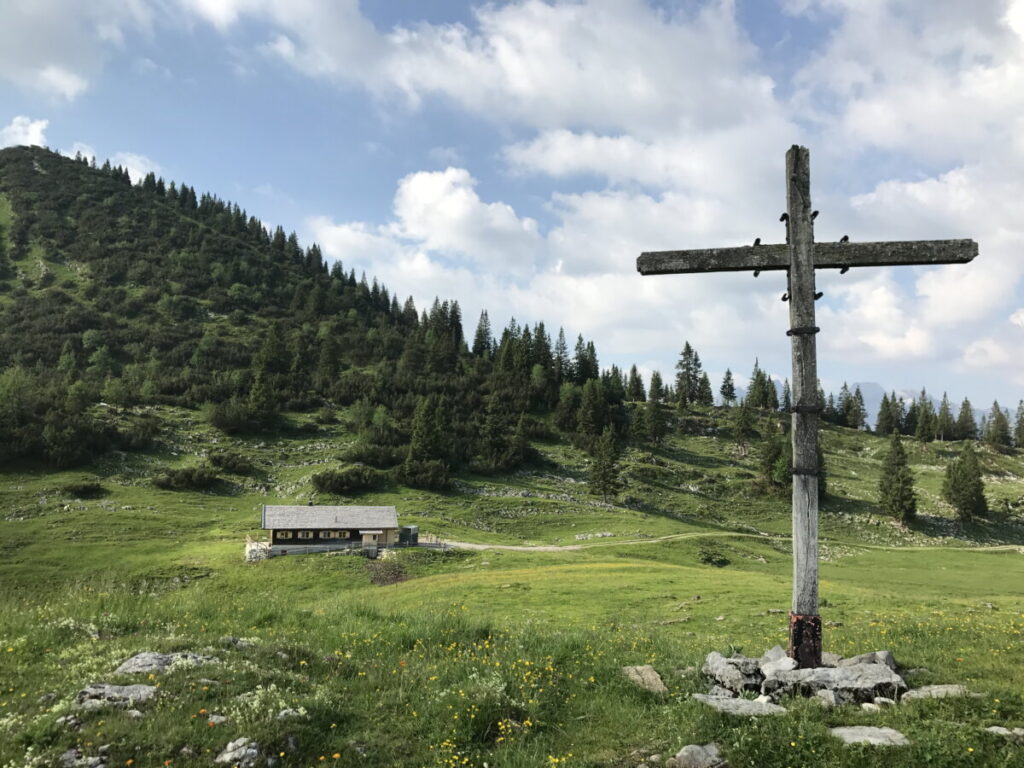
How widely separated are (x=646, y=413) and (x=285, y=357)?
9693 cm

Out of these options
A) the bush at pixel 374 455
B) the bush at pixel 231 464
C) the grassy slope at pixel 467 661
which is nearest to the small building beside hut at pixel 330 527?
the grassy slope at pixel 467 661

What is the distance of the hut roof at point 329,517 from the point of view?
57.2 meters

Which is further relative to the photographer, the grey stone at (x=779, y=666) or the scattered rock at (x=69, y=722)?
the grey stone at (x=779, y=666)

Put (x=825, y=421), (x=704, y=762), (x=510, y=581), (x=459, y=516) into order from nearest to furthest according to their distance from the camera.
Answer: (x=704, y=762) → (x=510, y=581) → (x=459, y=516) → (x=825, y=421)

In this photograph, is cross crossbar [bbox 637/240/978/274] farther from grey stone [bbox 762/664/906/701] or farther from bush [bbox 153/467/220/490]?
bush [bbox 153/467/220/490]

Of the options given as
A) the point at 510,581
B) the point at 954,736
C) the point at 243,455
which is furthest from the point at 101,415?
the point at 954,736

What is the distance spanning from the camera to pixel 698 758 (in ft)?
20.6

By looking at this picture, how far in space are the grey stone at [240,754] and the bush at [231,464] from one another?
301 ft

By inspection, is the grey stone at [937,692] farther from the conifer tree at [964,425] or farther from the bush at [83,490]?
the conifer tree at [964,425]

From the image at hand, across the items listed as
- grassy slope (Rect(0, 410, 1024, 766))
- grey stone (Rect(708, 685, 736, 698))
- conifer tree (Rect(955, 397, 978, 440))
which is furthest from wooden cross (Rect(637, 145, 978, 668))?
conifer tree (Rect(955, 397, 978, 440))

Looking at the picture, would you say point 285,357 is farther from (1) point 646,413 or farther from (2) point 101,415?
(1) point 646,413

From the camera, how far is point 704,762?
621 centimetres

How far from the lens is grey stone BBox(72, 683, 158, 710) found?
22.7ft

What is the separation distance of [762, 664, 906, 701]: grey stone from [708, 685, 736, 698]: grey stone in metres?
0.56
